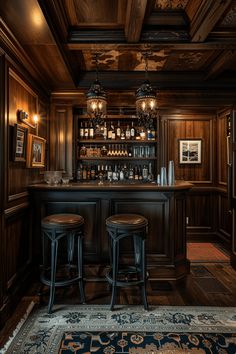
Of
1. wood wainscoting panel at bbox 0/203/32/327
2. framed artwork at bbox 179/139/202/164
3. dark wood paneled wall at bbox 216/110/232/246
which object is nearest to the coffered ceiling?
dark wood paneled wall at bbox 216/110/232/246

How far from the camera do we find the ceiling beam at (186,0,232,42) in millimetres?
2270

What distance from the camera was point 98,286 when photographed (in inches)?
112

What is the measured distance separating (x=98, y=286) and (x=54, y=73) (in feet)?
9.58

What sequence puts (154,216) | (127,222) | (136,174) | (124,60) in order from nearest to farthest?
(127,222) → (154,216) → (124,60) → (136,174)

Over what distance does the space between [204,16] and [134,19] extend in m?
0.69

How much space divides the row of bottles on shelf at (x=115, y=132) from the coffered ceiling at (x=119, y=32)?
106 cm

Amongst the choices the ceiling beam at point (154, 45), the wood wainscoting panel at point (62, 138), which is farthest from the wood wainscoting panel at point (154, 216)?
the ceiling beam at point (154, 45)

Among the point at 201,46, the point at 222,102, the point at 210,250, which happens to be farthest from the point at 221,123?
the point at 210,250

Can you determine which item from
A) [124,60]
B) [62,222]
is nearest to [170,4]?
[124,60]

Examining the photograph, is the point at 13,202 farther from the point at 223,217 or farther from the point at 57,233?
the point at 223,217

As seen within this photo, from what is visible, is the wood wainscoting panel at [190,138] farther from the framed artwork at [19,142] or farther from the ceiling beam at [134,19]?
the framed artwork at [19,142]

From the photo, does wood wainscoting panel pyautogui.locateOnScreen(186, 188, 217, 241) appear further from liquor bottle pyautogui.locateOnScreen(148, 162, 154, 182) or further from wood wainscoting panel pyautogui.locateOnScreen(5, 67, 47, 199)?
wood wainscoting panel pyautogui.locateOnScreen(5, 67, 47, 199)

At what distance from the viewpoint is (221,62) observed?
11.8 feet

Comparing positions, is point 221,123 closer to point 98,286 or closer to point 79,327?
point 98,286
